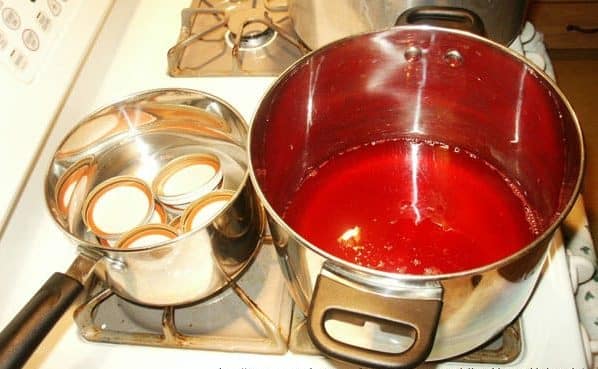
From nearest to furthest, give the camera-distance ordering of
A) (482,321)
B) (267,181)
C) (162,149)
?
(482,321)
(267,181)
(162,149)

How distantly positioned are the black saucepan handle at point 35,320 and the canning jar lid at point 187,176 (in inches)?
5.4

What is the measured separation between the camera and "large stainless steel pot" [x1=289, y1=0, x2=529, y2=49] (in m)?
0.48

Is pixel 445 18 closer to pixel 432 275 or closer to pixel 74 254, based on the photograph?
pixel 432 275

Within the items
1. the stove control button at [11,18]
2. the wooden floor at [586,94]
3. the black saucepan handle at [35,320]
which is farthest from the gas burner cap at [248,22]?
the wooden floor at [586,94]

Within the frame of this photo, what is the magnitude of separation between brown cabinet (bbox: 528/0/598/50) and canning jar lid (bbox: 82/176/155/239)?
116cm

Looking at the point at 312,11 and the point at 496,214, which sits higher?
the point at 312,11

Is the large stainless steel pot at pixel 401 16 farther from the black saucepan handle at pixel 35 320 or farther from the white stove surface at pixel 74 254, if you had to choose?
the black saucepan handle at pixel 35 320

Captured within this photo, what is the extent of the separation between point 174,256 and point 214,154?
0.18 metres

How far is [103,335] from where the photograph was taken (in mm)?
441

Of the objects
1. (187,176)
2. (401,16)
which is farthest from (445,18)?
(187,176)

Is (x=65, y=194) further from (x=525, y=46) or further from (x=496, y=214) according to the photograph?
(x=525, y=46)

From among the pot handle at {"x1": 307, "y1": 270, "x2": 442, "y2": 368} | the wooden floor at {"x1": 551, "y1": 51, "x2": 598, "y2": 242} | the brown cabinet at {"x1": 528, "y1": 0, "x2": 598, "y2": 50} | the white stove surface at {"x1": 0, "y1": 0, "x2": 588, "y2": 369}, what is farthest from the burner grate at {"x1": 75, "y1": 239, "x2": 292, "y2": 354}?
the brown cabinet at {"x1": 528, "y1": 0, "x2": 598, "y2": 50}

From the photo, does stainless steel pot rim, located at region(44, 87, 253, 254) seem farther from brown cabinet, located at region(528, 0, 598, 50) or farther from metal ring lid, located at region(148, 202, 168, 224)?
brown cabinet, located at region(528, 0, 598, 50)

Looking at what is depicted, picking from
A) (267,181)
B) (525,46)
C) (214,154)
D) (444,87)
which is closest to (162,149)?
(214,154)
